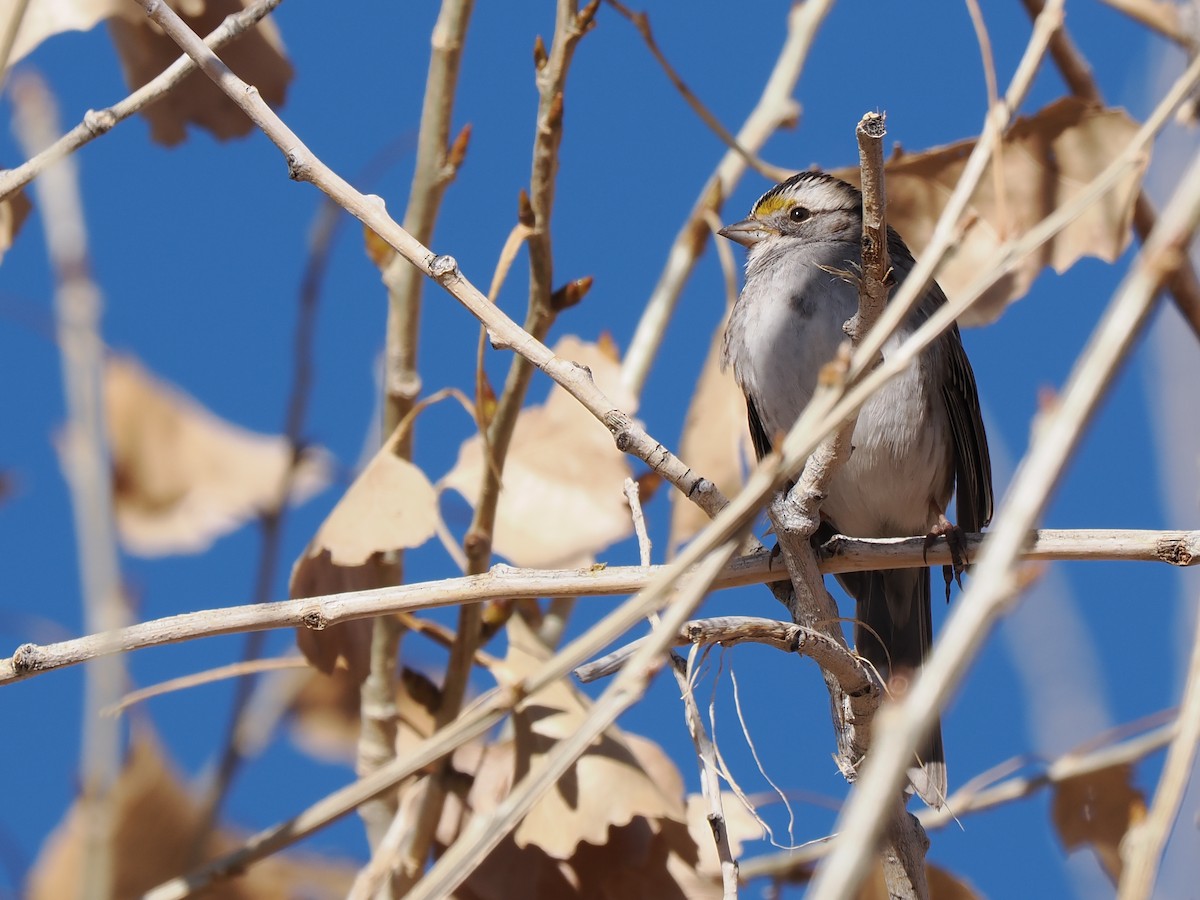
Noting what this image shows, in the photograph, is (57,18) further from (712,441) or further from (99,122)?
(712,441)

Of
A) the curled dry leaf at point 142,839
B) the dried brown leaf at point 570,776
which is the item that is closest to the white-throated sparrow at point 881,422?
the dried brown leaf at point 570,776

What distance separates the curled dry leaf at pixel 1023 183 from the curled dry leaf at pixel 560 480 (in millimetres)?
907

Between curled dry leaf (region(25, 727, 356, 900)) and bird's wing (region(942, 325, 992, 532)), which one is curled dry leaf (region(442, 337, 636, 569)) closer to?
curled dry leaf (region(25, 727, 356, 900))

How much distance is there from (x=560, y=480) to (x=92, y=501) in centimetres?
187

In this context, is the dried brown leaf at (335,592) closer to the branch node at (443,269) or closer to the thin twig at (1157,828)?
the branch node at (443,269)

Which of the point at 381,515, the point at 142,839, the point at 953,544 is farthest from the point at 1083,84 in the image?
the point at 142,839

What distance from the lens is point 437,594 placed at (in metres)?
1.97

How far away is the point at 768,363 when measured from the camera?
3729 millimetres

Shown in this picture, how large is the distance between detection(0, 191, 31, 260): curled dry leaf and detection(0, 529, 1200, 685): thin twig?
1120 millimetres

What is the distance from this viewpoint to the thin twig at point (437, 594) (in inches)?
75.1

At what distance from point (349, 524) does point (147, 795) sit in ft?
2.12

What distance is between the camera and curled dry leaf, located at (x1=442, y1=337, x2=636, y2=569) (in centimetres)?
309

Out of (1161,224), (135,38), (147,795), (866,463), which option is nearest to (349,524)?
(147,795)

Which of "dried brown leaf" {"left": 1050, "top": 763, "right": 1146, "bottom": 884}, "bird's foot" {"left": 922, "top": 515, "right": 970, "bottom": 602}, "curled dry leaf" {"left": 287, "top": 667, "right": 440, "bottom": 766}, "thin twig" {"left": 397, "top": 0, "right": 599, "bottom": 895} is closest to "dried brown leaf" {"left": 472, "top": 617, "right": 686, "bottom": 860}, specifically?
"thin twig" {"left": 397, "top": 0, "right": 599, "bottom": 895}
